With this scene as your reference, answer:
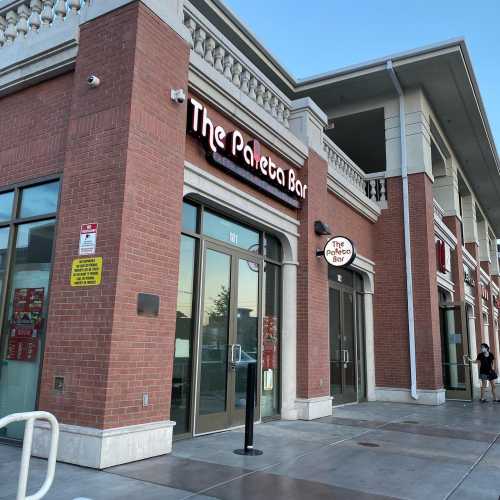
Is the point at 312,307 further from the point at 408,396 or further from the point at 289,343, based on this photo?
the point at 408,396

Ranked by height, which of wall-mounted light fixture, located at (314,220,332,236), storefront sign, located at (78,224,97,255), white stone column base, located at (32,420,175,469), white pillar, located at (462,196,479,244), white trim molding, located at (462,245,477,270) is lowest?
white stone column base, located at (32,420,175,469)

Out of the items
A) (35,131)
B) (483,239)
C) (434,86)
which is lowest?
(35,131)

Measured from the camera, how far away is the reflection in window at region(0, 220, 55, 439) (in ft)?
21.2

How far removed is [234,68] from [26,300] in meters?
5.33

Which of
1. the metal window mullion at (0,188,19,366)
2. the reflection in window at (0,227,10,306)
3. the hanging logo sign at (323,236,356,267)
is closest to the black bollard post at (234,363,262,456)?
the metal window mullion at (0,188,19,366)

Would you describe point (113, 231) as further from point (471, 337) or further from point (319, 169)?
point (471, 337)

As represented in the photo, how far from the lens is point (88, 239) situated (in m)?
6.00

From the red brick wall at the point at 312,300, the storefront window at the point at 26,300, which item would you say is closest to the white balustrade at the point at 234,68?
the red brick wall at the point at 312,300

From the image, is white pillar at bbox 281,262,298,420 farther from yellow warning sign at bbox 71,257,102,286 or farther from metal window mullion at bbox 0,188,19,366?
metal window mullion at bbox 0,188,19,366

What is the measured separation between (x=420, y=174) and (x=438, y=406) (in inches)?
261

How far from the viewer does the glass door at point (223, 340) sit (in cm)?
766

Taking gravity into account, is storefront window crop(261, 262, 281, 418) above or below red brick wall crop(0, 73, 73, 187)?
below

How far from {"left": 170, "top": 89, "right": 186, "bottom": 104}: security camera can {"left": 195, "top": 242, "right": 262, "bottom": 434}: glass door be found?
2340 millimetres

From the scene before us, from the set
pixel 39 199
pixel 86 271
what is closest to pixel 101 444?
pixel 86 271
